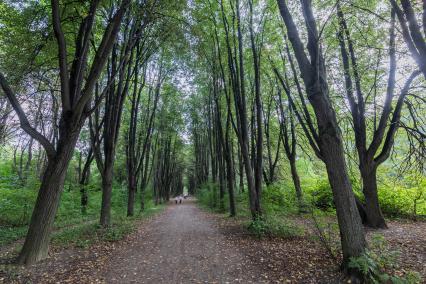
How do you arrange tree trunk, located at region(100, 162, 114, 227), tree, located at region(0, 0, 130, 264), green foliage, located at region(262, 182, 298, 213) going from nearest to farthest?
1. tree, located at region(0, 0, 130, 264)
2. tree trunk, located at region(100, 162, 114, 227)
3. green foliage, located at region(262, 182, 298, 213)

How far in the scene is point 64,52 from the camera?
6055mm

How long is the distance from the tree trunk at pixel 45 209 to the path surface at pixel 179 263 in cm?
154

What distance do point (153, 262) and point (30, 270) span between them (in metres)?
2.43

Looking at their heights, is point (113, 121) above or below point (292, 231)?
above

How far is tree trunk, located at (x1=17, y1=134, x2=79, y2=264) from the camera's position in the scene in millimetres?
5480

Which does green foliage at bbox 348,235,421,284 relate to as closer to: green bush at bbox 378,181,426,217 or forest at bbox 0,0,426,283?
forest at bbox 0,0,426,283

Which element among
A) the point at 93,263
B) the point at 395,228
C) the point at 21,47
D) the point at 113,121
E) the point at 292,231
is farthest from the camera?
the point at 113,121

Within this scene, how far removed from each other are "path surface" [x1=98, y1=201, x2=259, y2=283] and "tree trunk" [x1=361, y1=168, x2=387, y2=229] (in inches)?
190

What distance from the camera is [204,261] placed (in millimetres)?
5848

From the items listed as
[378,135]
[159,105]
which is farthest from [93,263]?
[159,105]

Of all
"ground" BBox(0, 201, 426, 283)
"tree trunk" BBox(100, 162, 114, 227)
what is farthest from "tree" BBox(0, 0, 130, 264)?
"tree trunk" BBox(100, 162, 114, 227)

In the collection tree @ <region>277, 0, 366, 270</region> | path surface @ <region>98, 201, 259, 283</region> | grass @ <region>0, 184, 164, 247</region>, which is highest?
tree @ <region>277, 0, 366, 270</region>

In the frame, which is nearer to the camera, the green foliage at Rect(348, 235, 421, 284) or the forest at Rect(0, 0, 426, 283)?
the green foliage at Rect(348, 235, 421, 284)

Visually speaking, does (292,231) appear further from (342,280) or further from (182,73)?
(182,73)
